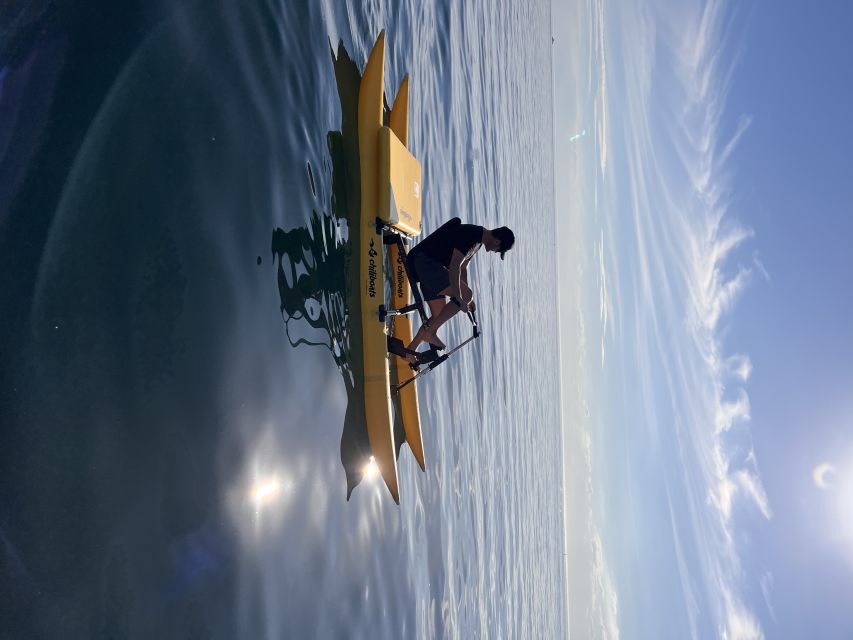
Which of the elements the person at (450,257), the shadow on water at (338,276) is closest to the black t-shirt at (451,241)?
the person at (450,257)

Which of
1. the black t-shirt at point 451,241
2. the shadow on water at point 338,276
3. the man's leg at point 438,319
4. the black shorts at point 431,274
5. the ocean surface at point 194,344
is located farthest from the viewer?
the man's leg at point 438,319

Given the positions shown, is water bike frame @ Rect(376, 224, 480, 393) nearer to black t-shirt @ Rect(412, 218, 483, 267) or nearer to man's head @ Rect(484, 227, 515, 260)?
black t-shirt @ Rect(412, 218, 483, 267)

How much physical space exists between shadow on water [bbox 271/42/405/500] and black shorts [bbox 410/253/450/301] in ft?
2.68

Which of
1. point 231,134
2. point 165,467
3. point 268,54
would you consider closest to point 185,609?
point 165,467

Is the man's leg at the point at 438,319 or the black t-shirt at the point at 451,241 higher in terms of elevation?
the black t-shirt at the point at 451,241

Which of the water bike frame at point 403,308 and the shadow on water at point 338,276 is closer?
the shadow on water at point 338,276

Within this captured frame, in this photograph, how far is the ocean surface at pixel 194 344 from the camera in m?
3.20

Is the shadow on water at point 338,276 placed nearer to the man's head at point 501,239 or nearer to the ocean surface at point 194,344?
the ocean surface at point 194,344

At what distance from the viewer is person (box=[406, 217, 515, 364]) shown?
7598mm

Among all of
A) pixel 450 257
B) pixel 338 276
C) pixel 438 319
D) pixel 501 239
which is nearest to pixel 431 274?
pixel 450 257

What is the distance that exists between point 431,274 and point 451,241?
494mm

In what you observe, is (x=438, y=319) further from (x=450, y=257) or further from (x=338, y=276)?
(x=338, y=276)

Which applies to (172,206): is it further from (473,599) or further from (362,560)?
(473,599)

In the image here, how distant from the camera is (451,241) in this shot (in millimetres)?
7660
